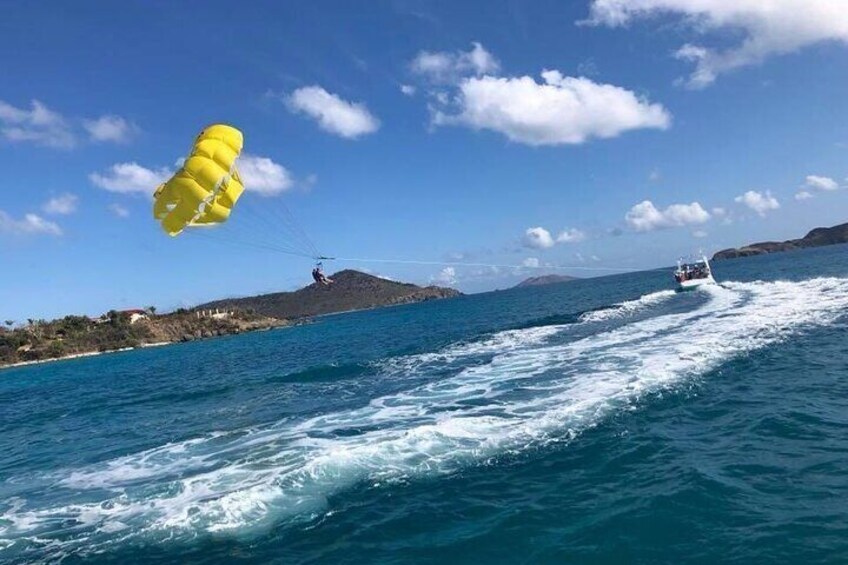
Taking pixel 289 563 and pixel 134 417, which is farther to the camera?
pixel 134 417

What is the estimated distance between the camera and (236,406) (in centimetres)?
2734

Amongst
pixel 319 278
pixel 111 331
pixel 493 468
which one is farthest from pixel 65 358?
pixel 493 468

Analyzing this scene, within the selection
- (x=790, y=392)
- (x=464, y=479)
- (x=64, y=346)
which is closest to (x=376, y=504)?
(x=464, y=479)

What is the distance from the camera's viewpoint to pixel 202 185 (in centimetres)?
1828

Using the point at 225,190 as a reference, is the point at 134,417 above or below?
below

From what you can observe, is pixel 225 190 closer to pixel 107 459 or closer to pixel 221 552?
pixel 107 459

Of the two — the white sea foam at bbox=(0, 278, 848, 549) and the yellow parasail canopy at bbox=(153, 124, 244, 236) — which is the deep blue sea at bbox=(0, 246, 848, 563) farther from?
the yellow parasail canopy at bbox=(153, 124, 244, 236)

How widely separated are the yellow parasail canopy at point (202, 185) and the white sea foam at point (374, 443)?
7663 millimetres

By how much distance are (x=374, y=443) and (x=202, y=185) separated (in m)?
9.79

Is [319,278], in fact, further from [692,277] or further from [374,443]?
[692,277]

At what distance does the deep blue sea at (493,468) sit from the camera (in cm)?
947

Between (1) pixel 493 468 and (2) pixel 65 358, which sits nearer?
(1) pixel 493 468

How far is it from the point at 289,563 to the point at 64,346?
135m

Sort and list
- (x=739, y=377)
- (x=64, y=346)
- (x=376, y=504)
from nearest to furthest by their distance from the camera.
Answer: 1. (x=376, y=504)
2. (x=739, y=377)
3. (x=64, y=346)
